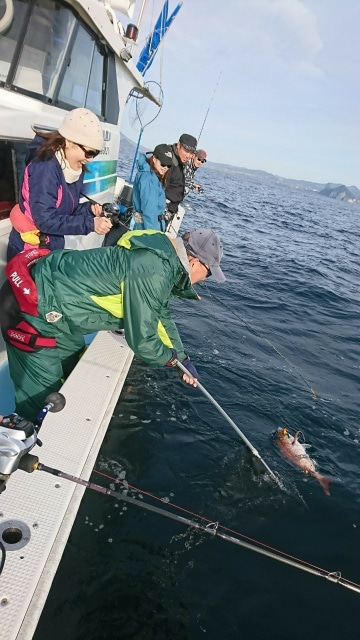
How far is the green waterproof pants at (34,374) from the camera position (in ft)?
11.4

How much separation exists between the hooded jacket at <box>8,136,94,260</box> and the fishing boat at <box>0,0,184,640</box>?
0.39m

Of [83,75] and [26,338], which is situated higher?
[83,75]

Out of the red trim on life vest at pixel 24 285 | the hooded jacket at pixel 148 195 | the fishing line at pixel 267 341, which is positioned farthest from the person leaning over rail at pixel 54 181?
the fishing line at pixel 267 341

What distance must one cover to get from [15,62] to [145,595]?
5120 mm

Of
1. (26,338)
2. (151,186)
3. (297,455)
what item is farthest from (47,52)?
(297,455)

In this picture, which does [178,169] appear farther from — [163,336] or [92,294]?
[92,294]

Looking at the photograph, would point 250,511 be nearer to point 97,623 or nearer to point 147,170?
point 97,623

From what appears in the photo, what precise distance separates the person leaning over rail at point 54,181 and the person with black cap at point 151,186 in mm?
2119

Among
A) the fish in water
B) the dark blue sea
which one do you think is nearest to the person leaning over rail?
the dark blue sea

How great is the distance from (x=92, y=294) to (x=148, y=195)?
3251mm

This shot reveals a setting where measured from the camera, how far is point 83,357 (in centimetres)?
447

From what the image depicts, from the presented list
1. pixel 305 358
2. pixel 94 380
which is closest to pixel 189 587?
pixel 94 380

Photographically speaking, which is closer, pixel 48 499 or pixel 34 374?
pixel 48 499

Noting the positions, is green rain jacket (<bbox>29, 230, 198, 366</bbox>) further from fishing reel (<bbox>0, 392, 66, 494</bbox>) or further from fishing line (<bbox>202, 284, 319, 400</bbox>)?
fishing line (<bbox>202, 284, 319, 400</bbox>)
